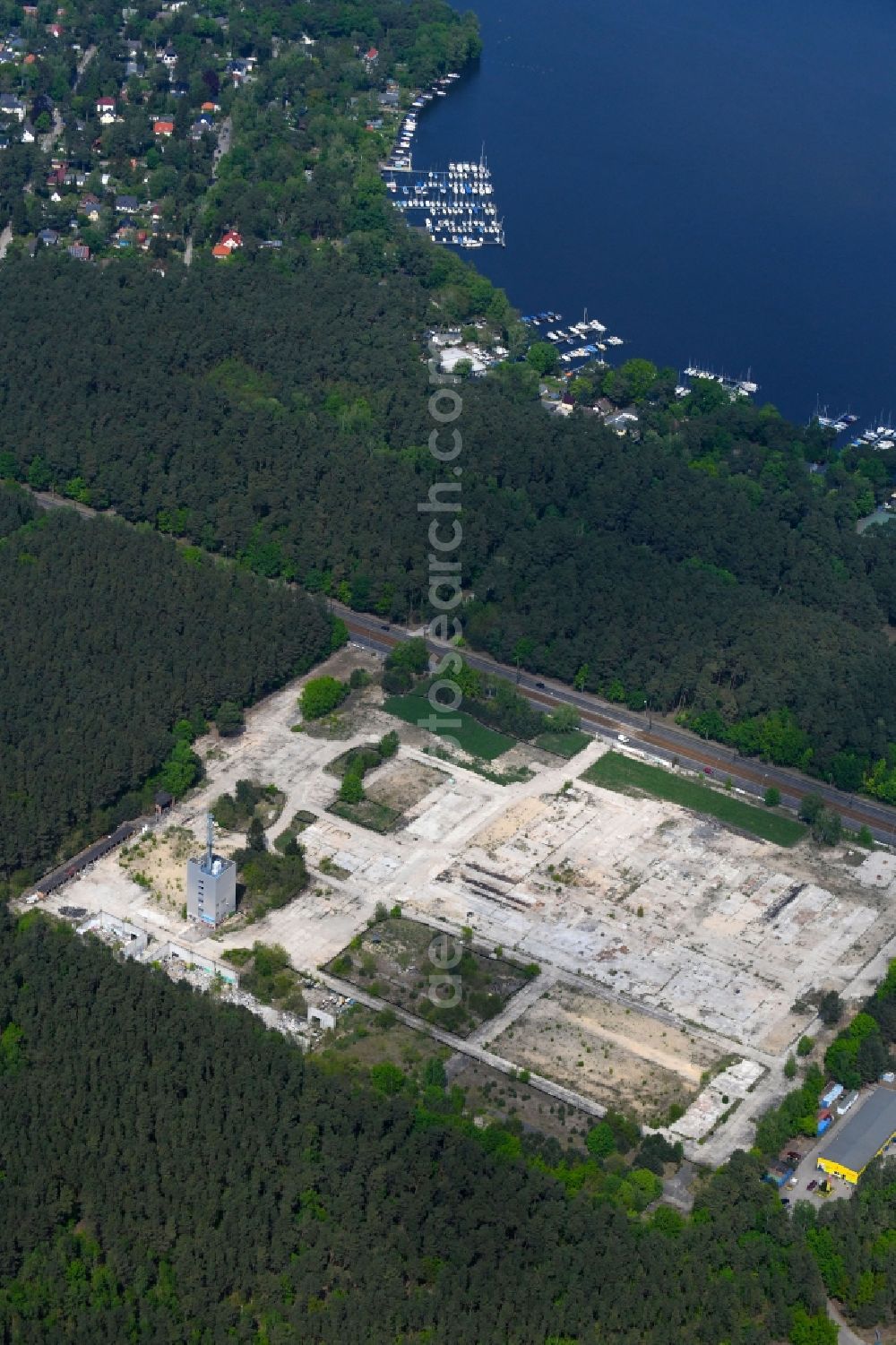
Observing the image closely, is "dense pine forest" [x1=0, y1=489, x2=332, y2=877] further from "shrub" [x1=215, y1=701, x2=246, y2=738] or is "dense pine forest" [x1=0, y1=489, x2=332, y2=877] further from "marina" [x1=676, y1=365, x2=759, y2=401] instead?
"marina" [x1=676, y1=365, x2=759, y2=401]

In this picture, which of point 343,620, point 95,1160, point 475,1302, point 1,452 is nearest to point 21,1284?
point 95,1160

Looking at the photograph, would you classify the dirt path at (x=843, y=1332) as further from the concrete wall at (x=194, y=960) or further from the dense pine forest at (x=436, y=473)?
the dense pine forest at (x=436, y=473)

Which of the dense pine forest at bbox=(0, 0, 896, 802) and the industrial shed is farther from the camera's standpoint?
the dense pine forest at bbox=(0, 0, 896, 802)

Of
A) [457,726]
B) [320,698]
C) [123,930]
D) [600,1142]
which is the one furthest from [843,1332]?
[320,698]

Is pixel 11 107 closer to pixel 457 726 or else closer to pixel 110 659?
pixel 110 659

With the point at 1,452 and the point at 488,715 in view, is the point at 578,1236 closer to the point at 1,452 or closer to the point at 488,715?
the point at 488,715

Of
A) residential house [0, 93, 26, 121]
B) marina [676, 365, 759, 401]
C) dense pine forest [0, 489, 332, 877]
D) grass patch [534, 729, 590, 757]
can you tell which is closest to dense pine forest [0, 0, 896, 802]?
marina [676, 365, 759, 401]

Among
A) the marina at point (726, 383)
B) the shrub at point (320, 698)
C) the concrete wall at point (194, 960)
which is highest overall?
the marina at point (726, 383)

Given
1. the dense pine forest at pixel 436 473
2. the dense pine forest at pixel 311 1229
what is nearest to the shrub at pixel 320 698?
the dense pine forest at pixel 436 473
